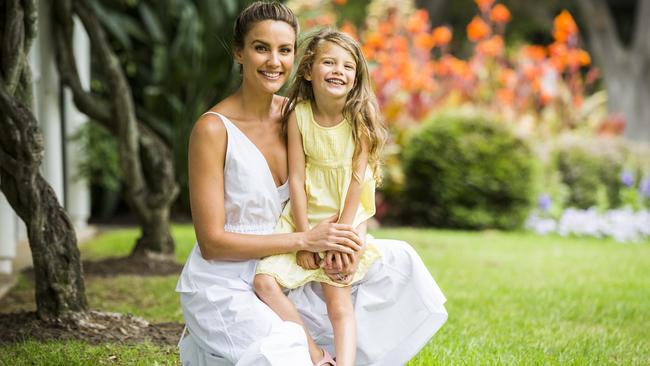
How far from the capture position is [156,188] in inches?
214

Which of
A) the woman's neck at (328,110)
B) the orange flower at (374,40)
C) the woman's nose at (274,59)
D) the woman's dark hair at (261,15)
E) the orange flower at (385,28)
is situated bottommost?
the woman's neck at (328,110)

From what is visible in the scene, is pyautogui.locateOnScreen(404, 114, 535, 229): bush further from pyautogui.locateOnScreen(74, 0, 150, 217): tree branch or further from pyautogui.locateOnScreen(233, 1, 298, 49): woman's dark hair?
pyautogui.locateOnScreen(233, 1, 298, 49): woman's dark hair

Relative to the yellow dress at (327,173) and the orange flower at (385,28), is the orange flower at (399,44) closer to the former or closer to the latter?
the orange flower at (385,28)

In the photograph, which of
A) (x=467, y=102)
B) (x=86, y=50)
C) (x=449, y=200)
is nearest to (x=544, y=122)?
(x=467, y=102)

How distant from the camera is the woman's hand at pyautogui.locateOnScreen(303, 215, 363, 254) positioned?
2633mm

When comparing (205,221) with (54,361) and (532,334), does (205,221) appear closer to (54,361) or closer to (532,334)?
(54,361)

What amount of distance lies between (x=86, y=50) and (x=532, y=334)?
18.1 feet

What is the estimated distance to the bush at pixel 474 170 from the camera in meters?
8.20

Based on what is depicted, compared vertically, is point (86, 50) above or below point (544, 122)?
above

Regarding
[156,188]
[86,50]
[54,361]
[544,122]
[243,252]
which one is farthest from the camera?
[544,122]

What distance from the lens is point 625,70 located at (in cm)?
1488

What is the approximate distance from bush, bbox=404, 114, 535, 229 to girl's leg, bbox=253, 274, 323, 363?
226 inches

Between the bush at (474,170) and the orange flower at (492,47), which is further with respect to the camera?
the orange flower at (492,47)

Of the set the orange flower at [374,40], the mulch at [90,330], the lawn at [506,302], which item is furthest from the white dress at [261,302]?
the orange flower at [374,40]
